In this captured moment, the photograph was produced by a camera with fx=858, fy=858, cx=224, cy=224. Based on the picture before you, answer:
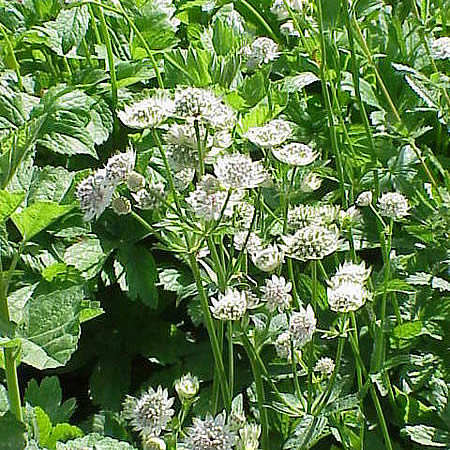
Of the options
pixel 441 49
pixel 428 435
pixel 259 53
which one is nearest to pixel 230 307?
pixel 428 435

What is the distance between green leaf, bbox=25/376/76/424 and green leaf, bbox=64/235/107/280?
0.20 m

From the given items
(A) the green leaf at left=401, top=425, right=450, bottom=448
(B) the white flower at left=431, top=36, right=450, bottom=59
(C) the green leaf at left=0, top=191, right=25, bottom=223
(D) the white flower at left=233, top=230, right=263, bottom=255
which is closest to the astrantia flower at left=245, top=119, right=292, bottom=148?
(D) the white flower at left=233, top=230, right=263, bottom=255

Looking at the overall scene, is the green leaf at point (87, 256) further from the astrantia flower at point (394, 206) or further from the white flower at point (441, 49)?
the white flower at point (441, 49)

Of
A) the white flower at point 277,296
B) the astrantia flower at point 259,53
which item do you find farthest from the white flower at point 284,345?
the astrantia flower at point 259,53

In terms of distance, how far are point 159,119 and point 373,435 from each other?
2.00 feet

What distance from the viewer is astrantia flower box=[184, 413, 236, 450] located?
896 mm

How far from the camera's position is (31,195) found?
50.6 inches

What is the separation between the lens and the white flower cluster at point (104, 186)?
38.4 inches

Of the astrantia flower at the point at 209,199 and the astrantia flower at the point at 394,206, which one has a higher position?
the astrantia flower at the point at 209,199

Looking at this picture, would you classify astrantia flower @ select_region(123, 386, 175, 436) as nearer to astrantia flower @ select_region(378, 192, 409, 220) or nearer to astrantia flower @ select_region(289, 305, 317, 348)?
astrantia flower @ select_region(289, 305, 317, 348)

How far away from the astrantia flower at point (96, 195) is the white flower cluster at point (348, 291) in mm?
286

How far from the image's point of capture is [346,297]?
101 cm

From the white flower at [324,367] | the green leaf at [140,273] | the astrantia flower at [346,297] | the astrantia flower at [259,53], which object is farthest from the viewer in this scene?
the astrantia flower at [259,53]

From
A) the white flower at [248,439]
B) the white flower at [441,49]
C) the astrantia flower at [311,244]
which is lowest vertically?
the white flower at [248,439]
